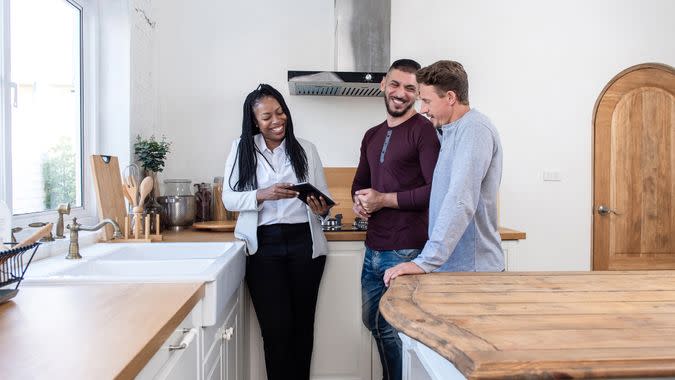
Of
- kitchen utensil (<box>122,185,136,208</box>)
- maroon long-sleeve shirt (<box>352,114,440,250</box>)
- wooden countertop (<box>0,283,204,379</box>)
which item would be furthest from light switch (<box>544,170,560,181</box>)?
wooden countertop (<box>0,283,204,379</box>)

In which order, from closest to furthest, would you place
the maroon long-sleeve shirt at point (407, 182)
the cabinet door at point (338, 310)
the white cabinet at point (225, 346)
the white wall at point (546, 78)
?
the white cabinet at point (225, 346)
the maroon long-sleeve shirt at point (407, 182)
the cabinet door at point (338, 310)
the white wall at point (546, 78)

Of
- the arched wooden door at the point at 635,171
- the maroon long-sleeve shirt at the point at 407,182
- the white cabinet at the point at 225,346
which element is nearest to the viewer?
the white cabinet at the point at 225,346

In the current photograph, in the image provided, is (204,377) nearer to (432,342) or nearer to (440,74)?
(432,342)

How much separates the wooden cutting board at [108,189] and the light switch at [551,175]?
2.56 meters

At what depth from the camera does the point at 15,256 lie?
112 centimetres

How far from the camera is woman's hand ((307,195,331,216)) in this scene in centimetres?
198

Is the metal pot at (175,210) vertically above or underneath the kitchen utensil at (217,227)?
above

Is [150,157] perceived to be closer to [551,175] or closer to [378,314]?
[378,314]

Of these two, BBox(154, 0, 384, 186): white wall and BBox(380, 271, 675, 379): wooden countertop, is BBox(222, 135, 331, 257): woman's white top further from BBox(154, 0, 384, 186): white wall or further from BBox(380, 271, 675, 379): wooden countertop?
BBox(380, 271, 675, 379): wooden countertop

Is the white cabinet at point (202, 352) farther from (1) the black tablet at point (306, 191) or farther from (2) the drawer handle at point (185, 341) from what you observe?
(1) the black tablet at point (306, 191)

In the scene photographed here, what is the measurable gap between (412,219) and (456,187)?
524mm

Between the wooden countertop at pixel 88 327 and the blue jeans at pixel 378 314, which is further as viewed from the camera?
the blue jeans at pixel 378 314

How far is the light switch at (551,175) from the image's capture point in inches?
127

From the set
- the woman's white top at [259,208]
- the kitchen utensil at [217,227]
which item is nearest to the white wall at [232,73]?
the kitchen utensil at [217,227]
